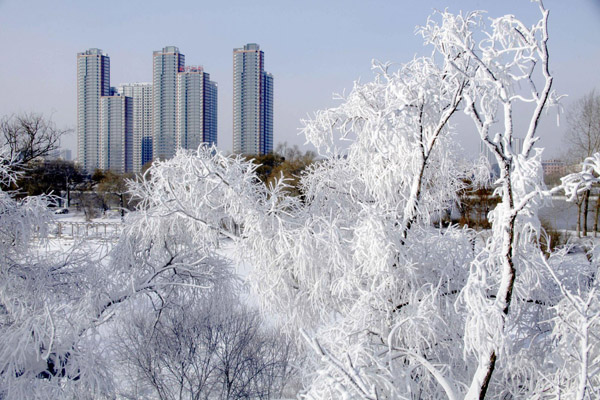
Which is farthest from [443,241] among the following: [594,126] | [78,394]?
[594,126]

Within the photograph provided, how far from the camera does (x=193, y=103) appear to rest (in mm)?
45750

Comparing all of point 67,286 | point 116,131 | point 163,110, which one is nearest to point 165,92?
point 163,110

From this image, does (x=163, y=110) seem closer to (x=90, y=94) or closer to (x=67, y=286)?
(x=90, y=94)

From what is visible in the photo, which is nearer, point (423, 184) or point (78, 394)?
point (78, 394)

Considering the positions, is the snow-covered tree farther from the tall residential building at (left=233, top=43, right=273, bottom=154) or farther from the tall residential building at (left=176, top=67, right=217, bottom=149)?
the tall residential building at (left=176, top=67, right=217, bottom=149)

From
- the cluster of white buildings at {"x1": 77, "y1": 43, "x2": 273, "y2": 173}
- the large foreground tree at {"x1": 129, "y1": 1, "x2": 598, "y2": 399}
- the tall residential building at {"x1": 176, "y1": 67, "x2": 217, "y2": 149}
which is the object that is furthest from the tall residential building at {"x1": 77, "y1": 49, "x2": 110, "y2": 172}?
the large foreground tree at {"x1": 129, "y1": 1, "x2": 598, "y2": 399}

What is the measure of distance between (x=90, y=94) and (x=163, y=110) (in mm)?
9623

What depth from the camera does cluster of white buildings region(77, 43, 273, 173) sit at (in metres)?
44.2

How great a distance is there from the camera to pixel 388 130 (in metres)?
4.55

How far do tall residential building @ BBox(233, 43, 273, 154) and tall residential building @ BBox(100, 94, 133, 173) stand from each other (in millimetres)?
12879

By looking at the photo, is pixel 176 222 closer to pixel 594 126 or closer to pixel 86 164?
pixel 594 126

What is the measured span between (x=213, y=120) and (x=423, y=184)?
44.8 metres

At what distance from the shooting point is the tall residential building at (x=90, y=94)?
5025 centimetres

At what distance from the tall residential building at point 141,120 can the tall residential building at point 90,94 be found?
295 cm
